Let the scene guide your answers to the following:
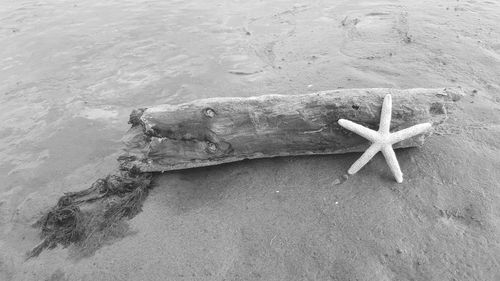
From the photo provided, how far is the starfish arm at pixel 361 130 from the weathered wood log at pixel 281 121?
16 centimetres

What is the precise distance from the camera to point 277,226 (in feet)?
12.6

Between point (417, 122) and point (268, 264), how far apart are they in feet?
7.82

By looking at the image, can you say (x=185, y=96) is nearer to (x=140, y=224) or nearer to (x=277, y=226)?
(x=140, y=224)

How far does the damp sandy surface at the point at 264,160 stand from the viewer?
3535mm

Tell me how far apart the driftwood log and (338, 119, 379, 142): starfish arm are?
167mm

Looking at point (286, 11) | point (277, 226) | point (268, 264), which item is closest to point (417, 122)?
point (277, 226)

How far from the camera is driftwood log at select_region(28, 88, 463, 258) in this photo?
412 centimetres

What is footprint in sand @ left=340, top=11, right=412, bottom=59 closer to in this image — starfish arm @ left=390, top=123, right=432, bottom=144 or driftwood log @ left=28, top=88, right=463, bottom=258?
driftwood log @ left=28, top=88, right=463, bottom=258

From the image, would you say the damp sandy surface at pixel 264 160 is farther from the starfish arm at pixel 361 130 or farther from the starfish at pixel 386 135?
the starfish arm at pixel 361 130

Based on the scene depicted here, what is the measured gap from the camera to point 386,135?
13.1 ft

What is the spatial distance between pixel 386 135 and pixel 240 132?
1659 mm

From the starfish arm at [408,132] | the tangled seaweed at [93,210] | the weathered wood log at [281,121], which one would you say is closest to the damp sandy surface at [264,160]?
the tangled seaweed at [93,210]

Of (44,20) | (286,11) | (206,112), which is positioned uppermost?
(206,112)

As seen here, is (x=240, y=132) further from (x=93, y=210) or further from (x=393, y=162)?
(x=93, y=210)
